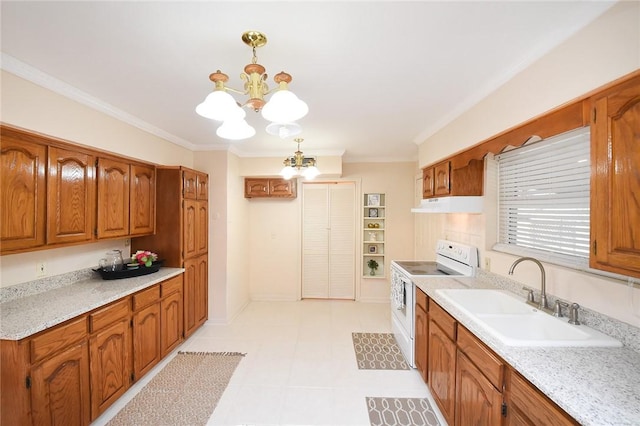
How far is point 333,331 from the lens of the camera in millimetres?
3213

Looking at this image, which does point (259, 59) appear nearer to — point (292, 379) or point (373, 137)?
point (373, 137)

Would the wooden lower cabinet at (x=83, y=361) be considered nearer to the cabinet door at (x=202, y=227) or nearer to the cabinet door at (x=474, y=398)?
the cabinet door at (x=202, y=227)

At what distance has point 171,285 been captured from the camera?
261 cm

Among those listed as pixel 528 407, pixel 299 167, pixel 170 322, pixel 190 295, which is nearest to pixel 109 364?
pixel 170 322

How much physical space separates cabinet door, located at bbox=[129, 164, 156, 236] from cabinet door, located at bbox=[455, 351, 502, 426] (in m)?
3.00

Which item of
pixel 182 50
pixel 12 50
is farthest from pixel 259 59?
pixel 12 50

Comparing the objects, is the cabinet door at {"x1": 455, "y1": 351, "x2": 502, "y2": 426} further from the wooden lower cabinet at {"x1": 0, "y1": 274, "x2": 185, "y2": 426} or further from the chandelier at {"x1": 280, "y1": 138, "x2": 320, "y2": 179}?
the wooden lower cabinet at {"x1": 0, "y1": 274, "x2": 185, "y2": 426}

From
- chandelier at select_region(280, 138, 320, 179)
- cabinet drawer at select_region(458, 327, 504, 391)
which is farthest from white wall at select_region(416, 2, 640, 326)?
chandelier at select_region(280, 138, 320, 179)

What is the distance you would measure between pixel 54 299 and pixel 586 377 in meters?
3.04

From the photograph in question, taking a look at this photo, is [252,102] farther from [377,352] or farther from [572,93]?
[377,352]

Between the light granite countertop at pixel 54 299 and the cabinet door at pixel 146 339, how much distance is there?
27cm

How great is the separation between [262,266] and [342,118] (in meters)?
2.94

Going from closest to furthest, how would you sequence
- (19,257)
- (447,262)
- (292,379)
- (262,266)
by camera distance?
(19,257) → (292,379) → (447,262) → (262,266)

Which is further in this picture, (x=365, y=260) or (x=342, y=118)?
(x=365, y=260)
